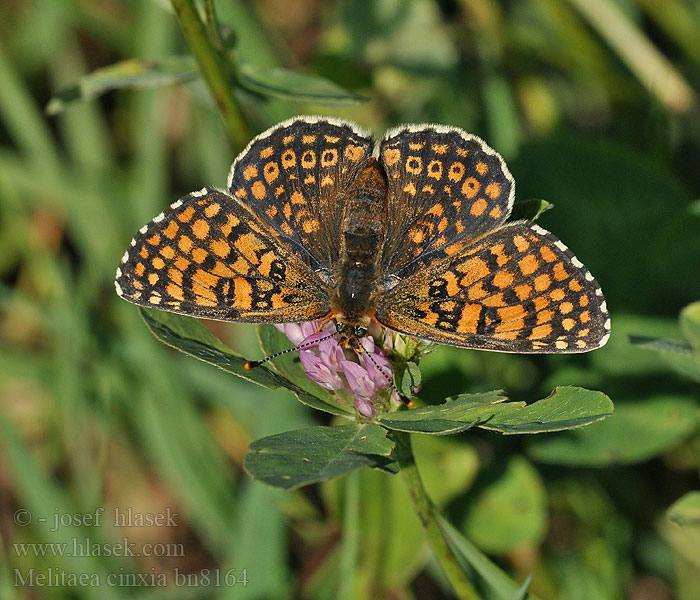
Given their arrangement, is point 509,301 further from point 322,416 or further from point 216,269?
point 322,416

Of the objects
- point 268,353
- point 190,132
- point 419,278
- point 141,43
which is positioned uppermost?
point 141,43

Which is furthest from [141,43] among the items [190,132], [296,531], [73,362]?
[296,531]

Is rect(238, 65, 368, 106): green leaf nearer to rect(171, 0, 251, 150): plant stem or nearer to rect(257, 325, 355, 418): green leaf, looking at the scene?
rect(171, 0, 251, 150): plant stem

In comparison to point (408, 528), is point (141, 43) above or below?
above

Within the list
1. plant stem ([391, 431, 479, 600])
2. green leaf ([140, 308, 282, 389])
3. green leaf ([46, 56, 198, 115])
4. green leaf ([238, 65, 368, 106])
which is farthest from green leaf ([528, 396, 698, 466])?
green leaf ([46, 56, 198, 115])

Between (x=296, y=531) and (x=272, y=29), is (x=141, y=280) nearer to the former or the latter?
(x=296, y=531)

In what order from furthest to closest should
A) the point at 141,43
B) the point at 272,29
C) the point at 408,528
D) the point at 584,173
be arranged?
the point at 272,29
the point at 141,43
the point at 584,173
the point at 408,528

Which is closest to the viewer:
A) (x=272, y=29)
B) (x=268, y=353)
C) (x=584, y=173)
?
(x=268, y=353)

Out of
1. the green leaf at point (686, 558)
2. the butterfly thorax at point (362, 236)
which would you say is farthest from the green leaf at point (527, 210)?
the green leaf at point (686, 558)
